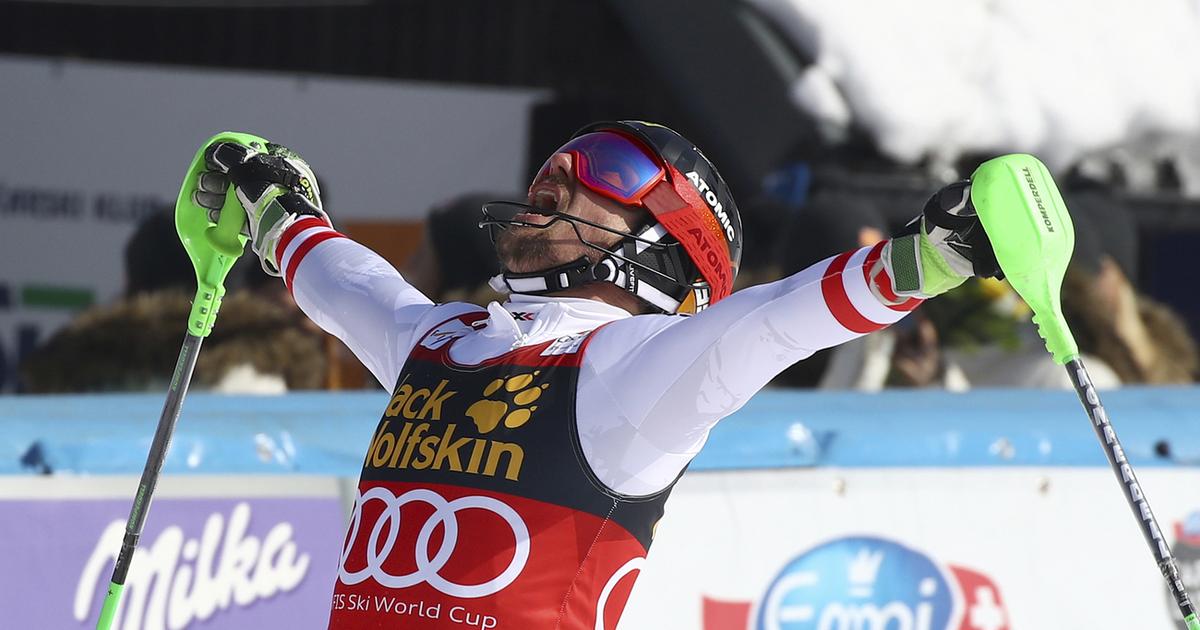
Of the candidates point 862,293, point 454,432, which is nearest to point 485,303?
point 454,432

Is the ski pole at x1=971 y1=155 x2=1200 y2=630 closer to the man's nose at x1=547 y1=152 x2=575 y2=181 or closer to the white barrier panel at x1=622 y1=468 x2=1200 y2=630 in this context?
the man's nose at x1=547 y1=152 x2=575 y2=181

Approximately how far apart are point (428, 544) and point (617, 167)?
0.75 meters

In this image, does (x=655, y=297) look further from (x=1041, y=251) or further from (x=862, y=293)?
(x=1041, y=251)

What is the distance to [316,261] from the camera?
315 centimetres

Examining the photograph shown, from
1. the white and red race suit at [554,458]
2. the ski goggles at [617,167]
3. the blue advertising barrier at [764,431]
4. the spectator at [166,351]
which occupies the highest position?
the spectator at [166,351]

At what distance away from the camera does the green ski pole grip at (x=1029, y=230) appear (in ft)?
7.06

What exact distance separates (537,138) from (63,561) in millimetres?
5113

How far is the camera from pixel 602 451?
2.50m

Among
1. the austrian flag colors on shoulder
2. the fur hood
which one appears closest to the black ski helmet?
the austrian flag colors on shoulder

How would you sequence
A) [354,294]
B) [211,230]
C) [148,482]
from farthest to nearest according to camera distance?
1. [211,230]
2. [354,294]
3. [148,482]

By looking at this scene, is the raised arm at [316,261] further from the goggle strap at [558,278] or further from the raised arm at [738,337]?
the raised arm at [738,337]

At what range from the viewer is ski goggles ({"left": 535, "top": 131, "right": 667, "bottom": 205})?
9.21 feet

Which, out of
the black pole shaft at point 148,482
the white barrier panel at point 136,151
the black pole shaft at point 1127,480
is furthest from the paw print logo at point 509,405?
the white barrier panel at point 136,151

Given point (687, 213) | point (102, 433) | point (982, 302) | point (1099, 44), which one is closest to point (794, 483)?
point (687, 213)
